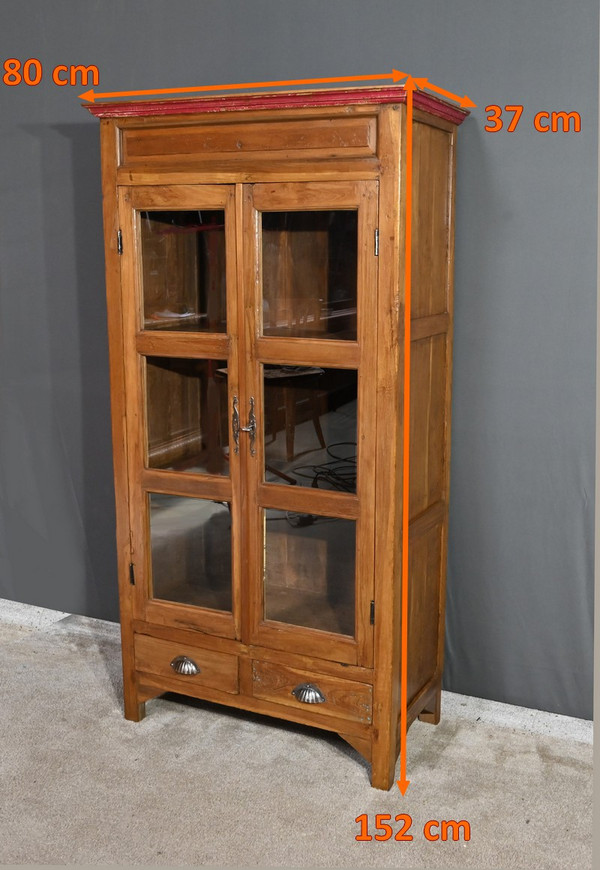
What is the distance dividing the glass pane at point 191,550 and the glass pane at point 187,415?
0.36 feet

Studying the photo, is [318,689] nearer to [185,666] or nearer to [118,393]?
[185,666]

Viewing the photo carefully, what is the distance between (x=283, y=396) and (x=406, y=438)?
34 cm

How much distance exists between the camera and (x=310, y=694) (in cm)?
259

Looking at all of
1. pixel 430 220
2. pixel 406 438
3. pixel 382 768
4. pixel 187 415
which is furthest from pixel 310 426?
pixel 382 768

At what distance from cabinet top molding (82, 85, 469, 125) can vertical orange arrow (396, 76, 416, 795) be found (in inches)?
2.2

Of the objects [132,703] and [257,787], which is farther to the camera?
[132,703]

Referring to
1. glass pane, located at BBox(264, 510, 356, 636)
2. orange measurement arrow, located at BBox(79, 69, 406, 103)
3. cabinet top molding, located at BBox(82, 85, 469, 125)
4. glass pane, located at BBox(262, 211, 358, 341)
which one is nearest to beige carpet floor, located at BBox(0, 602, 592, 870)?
glass pane, located at BBox(264, 510, 356, 636)

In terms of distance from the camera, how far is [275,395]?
253cm

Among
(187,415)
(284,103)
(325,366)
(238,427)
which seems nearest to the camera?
(284,103)

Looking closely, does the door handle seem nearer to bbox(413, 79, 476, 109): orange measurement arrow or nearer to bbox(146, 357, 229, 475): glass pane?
bbox(146, 357, 229, 475): glass pane

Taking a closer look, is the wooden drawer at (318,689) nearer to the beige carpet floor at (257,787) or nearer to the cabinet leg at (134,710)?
the beige carpet floor at (257,787)

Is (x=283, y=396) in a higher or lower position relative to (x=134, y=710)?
higher

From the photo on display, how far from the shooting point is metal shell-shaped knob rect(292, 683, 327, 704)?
2586mm

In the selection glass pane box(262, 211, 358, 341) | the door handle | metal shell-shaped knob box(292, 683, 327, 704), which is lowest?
metal shell-shaped knob box(292, 683, 327, 704)
